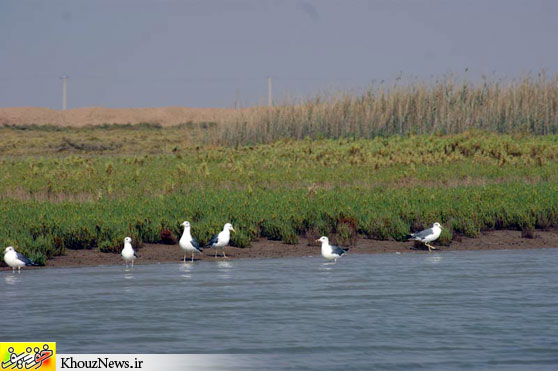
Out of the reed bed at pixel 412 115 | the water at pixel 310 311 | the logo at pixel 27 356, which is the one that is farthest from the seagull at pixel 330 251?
the reed bed at pixel 412 115

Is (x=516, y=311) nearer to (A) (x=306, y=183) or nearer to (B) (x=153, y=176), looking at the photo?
(A) (x=306, y=183)

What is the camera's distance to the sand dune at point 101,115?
8938cm

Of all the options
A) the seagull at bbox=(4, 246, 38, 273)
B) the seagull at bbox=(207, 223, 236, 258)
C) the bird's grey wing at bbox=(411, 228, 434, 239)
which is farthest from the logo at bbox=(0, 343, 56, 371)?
the bird's grey wing at bbox=(411, 228, 434, 239)

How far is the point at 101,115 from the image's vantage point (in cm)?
9331

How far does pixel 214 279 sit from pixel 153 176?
12.8m

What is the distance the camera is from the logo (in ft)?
29.4

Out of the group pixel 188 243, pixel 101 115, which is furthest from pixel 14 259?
pixel 101 115

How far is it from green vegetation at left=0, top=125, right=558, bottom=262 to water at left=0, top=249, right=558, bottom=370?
2.03 metres

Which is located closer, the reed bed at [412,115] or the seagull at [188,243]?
the seagull at [188,243]

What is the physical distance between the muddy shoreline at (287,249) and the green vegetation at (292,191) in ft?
0.64

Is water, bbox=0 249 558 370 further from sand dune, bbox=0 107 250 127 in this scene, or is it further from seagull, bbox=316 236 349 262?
sand dune, bbox=0 107 250 127

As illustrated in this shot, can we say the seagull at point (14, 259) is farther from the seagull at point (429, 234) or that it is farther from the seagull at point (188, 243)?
the seagull at point (429, 234)

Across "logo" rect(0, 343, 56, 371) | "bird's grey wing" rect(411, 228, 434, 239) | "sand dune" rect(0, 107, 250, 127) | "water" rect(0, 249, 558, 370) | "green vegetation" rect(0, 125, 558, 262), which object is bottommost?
"logo" rect(0, 343, 56, 371)

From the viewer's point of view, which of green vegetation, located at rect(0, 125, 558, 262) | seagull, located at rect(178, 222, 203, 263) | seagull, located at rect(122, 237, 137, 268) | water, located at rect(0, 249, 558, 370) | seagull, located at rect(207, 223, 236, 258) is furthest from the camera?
green vegetation, located at rect(0, 125, 558, 262)
